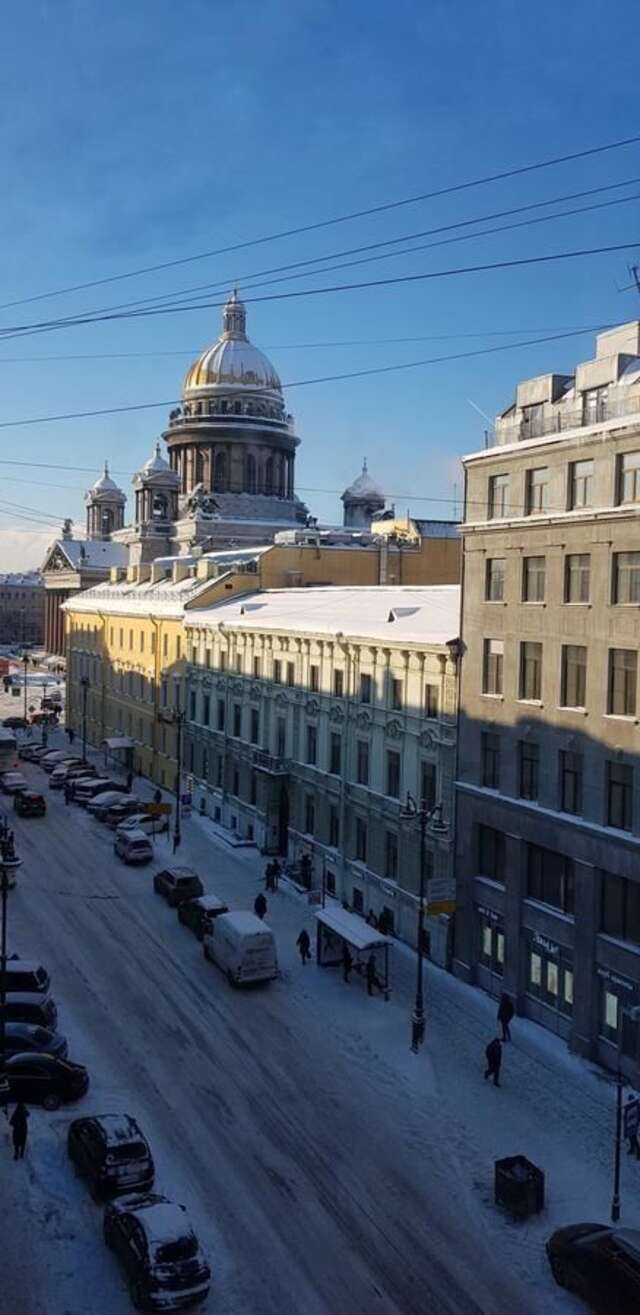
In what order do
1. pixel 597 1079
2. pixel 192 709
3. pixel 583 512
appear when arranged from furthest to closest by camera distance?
pixel 192 709 → pixel 583 512 → pixel 597 1079

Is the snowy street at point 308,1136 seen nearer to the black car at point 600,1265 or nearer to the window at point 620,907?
the black car at point 600,1265

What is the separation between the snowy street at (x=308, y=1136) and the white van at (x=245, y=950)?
0.63m

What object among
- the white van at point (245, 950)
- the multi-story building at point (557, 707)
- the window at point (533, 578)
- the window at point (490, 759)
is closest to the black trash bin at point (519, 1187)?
the multi-story building at point (557, 707)

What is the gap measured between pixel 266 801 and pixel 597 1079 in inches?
882

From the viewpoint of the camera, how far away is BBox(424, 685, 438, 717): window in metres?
34.0

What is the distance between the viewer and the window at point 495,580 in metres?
31.1

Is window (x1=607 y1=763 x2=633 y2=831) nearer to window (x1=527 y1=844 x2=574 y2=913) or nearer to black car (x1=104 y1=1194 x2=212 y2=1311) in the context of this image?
window (x1=527 y1=844 x2=574 y2=913)

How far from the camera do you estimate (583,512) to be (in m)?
27.3

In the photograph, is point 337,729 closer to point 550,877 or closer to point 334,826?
point 334,826

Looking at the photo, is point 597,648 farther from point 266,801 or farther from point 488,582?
point 266,801

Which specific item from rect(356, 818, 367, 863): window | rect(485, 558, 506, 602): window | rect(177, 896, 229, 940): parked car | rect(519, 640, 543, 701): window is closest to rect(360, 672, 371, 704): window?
rect(356, 818, 367, 863): window

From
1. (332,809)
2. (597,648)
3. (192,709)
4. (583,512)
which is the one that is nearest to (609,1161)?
(597,648)

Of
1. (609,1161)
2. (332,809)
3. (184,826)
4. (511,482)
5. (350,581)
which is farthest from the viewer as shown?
(350,581)

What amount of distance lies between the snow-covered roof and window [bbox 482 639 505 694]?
1937 millimetres
